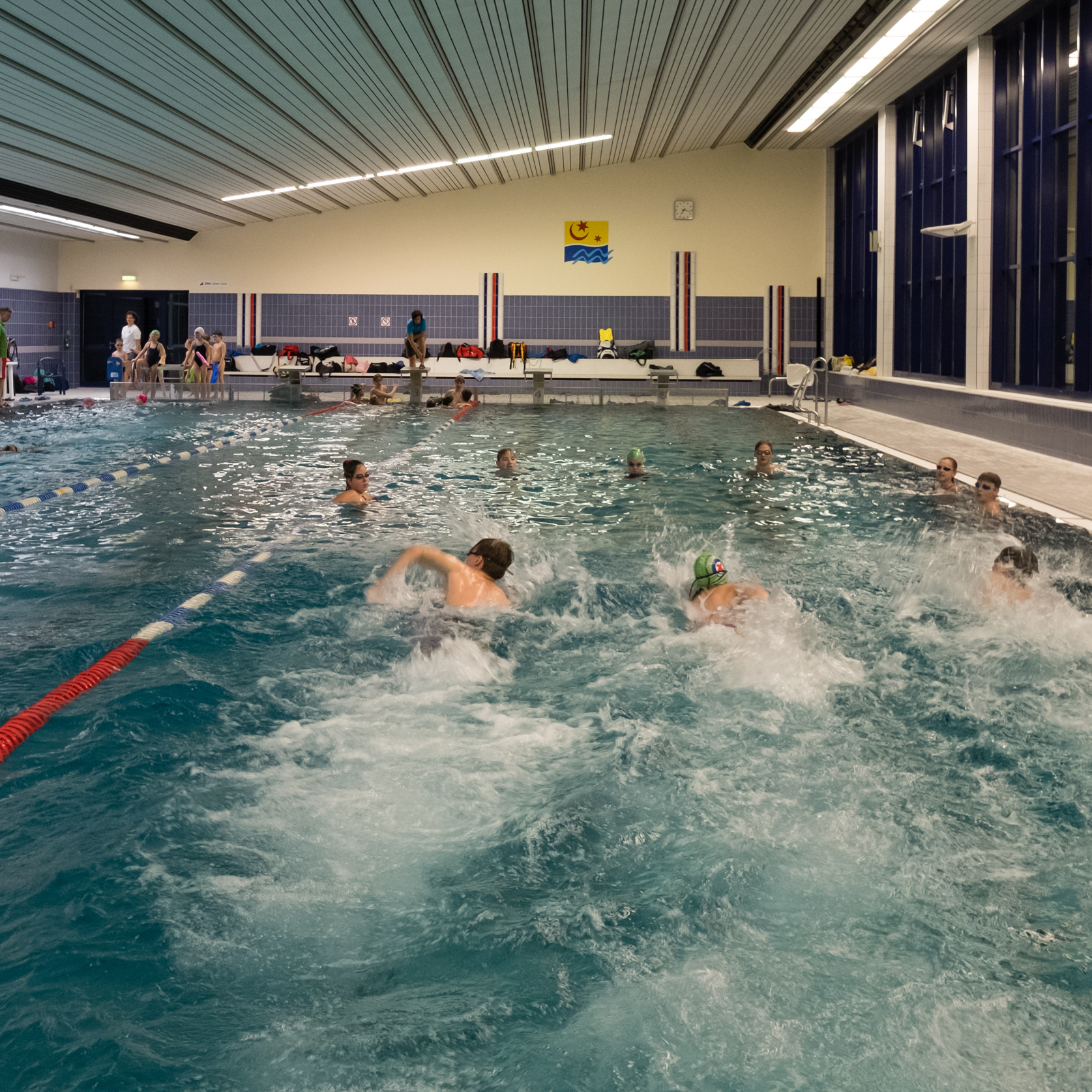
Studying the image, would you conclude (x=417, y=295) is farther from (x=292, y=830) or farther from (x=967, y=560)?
(x=292, y=830)

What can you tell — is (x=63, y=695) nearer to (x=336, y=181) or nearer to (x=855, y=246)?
(x=336, y=181)

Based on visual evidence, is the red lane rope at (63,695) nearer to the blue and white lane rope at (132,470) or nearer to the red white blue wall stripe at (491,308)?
the blue and white lane rope at (132,470)

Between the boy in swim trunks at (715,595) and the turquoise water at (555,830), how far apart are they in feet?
0.41

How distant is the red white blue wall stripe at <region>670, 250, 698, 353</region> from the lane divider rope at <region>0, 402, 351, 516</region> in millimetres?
7746

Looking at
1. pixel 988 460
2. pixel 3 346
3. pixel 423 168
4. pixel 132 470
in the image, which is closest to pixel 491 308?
pixel 423 168

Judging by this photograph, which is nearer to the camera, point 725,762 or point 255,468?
point 725,762

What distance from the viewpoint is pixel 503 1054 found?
84.9 inches

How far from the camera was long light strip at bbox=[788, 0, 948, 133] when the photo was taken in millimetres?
10242

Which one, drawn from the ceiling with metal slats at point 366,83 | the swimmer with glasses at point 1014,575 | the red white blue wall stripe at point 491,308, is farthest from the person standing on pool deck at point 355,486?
the red white blue wall stripe at point 491,308

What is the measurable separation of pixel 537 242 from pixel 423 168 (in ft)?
12.1

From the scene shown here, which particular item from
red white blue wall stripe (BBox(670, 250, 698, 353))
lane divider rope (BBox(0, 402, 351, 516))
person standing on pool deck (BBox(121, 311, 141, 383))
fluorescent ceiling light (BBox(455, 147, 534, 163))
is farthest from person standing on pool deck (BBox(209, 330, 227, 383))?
red white blue wall stripe (BBox(670, 250, 698, 353))

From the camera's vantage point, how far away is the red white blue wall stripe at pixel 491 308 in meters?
20.4

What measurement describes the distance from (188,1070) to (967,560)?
197 inches

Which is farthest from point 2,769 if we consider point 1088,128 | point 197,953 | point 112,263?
point 112,263
